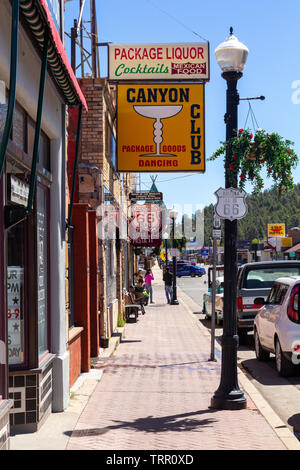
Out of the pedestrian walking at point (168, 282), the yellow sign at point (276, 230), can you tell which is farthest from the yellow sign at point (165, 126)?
the yellow sign at point (276, 230)

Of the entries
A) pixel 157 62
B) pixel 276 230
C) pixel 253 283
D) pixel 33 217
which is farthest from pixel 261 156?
pixel 276 230

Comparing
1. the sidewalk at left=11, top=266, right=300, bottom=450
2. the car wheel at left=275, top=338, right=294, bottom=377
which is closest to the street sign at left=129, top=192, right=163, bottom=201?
the sidewalk at left=11, top=266, right=300, bottom=450

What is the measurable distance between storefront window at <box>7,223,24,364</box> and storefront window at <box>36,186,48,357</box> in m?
0.47

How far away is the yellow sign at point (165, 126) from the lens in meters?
13.9

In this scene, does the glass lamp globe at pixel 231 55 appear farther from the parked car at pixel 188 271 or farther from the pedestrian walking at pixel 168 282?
the parked car at pixel 188 271

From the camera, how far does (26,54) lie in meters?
6.77

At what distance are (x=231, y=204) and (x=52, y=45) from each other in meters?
3.59

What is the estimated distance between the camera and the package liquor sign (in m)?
13.8

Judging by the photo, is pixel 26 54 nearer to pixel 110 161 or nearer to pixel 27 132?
pixel 27 132

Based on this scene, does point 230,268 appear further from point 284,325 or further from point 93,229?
point 93,229

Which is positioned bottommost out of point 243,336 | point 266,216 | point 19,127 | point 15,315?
point 243,336

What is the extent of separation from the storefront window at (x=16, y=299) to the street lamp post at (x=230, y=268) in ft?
9.25

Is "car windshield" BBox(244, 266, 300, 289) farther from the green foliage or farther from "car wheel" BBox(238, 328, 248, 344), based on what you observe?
the green foliage

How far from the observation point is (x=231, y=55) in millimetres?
9102
